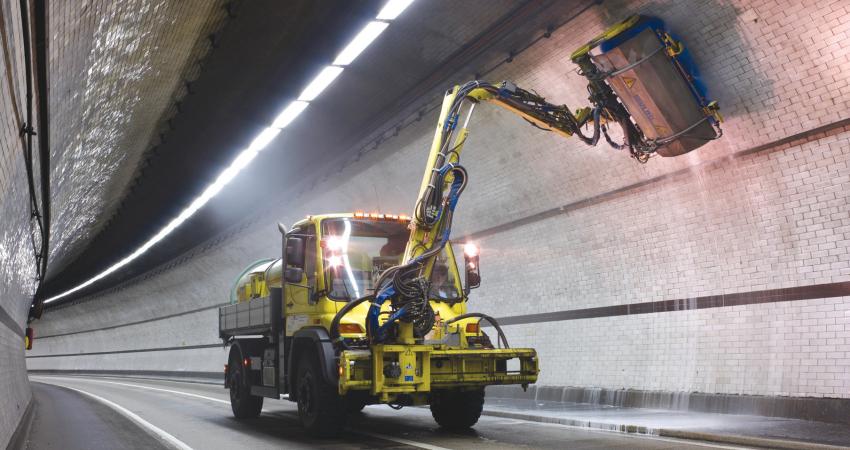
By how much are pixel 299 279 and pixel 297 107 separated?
5765 millimetres

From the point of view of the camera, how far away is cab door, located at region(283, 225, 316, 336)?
10273 mm

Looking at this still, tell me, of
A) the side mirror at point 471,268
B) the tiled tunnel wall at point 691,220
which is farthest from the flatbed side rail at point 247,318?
the tiled tunnel wall at point 691,220

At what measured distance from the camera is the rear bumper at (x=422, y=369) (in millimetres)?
9164

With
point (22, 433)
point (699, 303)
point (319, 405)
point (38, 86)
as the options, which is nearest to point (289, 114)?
point (38, 86)

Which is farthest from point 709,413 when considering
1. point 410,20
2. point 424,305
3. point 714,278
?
point 410,20

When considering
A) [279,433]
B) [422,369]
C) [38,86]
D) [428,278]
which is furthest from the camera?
[279,433]

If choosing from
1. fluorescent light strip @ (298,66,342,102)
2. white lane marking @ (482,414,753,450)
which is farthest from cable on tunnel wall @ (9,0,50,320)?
white lane marking @ (482,414,753,450)

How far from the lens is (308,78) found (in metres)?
13.7

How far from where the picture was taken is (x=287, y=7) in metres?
11.2

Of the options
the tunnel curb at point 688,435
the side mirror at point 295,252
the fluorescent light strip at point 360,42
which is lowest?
the tunnel curb at point 688,435

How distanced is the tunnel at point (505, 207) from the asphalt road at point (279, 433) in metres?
0.10

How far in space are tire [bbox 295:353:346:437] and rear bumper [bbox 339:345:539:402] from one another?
0.61 metres

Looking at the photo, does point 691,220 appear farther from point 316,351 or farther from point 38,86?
point 38,86

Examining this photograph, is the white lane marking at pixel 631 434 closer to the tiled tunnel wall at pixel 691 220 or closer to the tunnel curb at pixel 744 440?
the tunnel curb at pixel 744 440
